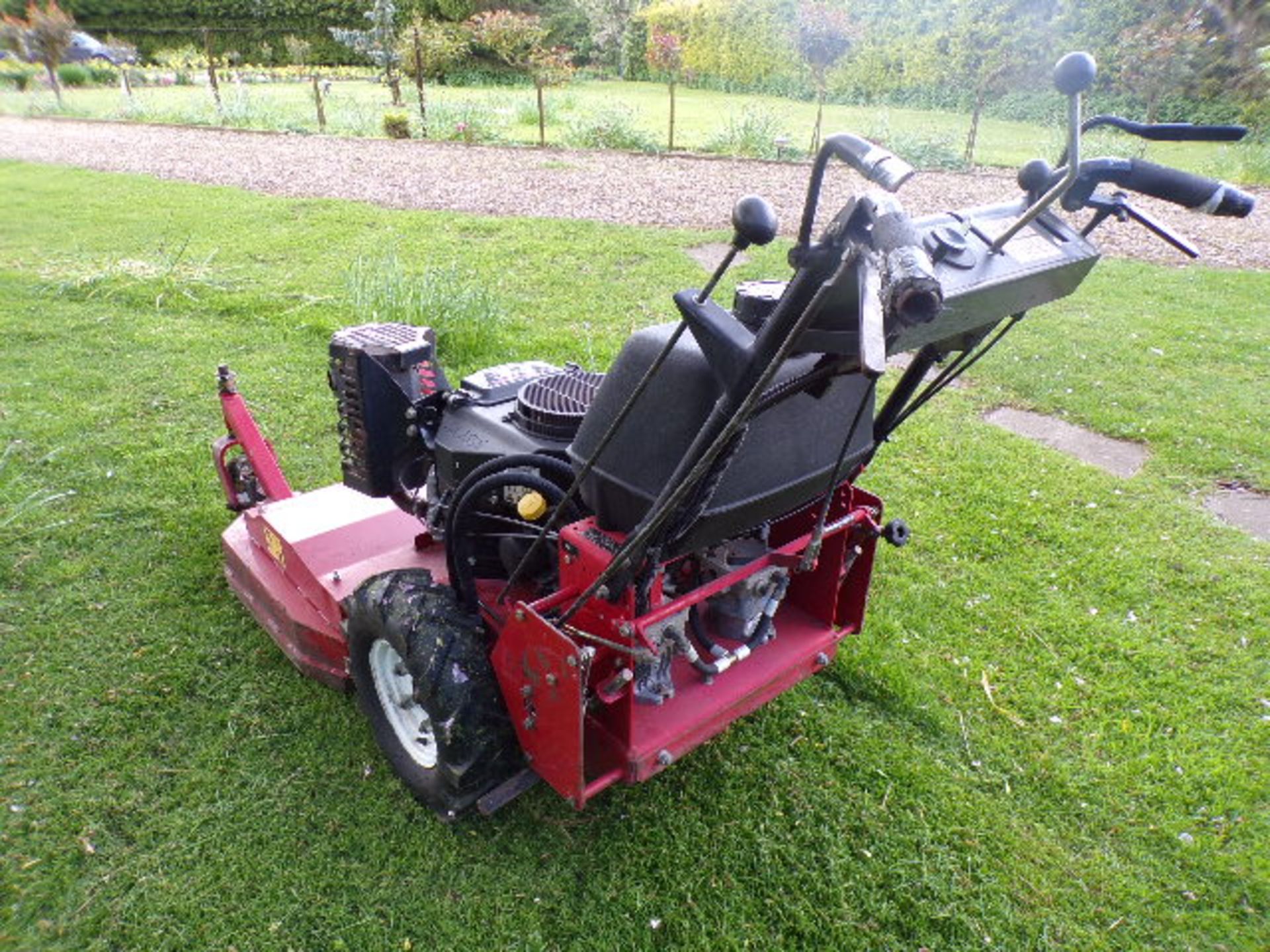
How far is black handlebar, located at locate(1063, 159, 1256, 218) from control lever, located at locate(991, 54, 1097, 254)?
367 millimetres

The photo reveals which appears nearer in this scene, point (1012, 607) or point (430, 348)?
point (430, 348)

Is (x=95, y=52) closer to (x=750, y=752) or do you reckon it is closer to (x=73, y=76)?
(x=73, y=76)

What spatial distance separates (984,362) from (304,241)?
239 inches

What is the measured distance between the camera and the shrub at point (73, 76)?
924 inches

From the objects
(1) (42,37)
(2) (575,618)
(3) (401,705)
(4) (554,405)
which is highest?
(1) (42,37)

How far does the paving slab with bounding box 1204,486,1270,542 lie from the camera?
→ 421 cm

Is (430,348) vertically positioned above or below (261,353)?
above

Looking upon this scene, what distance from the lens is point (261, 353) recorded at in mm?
5879

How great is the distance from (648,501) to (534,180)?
404 inches

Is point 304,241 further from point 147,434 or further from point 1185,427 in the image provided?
point 1185,427

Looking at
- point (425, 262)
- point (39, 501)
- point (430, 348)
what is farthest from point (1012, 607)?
point (425, 262)

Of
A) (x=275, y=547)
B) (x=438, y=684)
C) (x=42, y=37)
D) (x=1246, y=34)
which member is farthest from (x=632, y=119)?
(x=438, y=684)

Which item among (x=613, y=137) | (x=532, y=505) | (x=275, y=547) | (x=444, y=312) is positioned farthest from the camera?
(x=613, y=137)

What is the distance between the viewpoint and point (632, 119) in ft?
49.1
